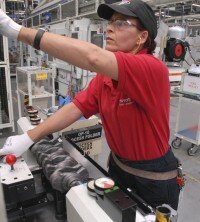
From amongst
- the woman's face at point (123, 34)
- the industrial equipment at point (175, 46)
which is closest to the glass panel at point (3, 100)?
the industrial equipment at point (175, 46)

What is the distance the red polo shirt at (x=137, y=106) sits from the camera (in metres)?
0.83

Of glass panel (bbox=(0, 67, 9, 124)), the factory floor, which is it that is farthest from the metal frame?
the factory floor

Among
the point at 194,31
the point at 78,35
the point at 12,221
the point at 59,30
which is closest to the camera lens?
the point at 12,221

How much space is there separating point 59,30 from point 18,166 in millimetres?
4899

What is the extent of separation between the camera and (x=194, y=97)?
3293 mm

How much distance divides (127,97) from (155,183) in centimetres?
46

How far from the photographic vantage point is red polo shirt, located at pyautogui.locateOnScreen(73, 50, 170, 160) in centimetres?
83

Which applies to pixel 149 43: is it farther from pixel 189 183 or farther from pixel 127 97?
Result: pixel 189 183

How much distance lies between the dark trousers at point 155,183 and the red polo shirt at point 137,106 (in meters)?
0.04

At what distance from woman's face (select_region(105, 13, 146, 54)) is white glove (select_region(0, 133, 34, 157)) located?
2.17 ft

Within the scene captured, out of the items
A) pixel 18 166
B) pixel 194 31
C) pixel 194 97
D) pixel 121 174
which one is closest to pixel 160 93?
pixel 121 174

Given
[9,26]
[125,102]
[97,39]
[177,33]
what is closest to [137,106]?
[125,102]

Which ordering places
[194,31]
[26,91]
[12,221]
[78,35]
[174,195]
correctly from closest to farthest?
[12,221]
[174,195]
[26,91]
[78,35]
[194,31]

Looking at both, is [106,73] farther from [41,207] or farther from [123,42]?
[41,207]
